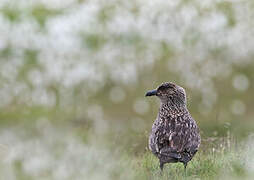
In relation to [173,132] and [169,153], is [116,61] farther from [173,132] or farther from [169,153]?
[169,153]

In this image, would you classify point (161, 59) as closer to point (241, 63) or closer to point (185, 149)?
point (241, 63)

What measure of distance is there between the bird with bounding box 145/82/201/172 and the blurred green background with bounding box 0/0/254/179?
158 inches

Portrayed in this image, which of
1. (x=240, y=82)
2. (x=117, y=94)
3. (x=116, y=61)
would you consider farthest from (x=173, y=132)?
(x=116, y=61)

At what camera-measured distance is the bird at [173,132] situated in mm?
6098

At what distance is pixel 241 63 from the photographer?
1328 cm

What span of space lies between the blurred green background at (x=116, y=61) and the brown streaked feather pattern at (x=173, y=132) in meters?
4.02

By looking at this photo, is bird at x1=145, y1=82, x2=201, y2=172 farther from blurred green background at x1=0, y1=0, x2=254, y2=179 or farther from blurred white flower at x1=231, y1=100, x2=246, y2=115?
blurred white flower at x1=231, y1=100, x2=246, y2=115

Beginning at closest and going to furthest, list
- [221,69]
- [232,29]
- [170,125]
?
[170,125]
[221,69]
[232,29]

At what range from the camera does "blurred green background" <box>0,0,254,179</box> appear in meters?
12.1

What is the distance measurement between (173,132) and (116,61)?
23.7 feet

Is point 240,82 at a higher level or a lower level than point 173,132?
higher

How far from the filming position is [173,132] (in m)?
6.33

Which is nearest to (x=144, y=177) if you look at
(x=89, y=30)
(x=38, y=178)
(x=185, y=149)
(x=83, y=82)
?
(x=185, y=149)

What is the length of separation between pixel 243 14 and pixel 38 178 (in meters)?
9.29
